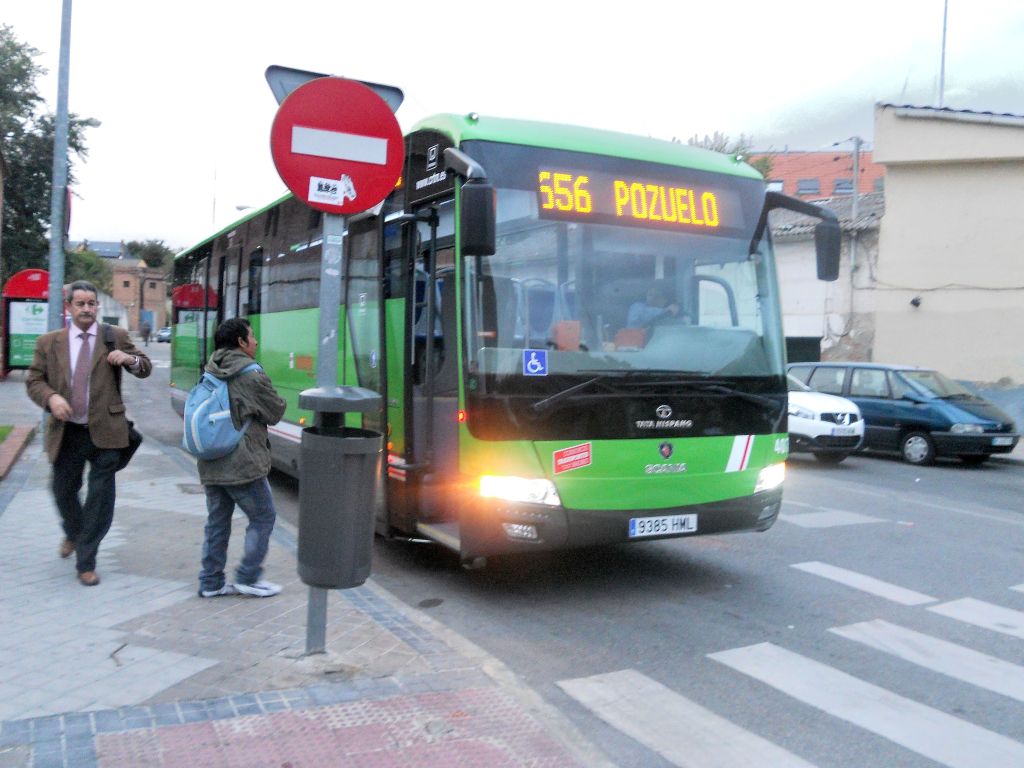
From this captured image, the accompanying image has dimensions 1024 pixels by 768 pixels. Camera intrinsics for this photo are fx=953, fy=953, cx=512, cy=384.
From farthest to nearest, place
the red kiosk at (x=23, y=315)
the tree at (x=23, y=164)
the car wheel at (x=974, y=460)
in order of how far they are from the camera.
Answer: the tree at (x=23, y=164) < the red kiosk at (x=23, y=315) < the car wheel at (x=974, y=460)

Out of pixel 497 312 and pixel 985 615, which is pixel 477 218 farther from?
pixel 985 615

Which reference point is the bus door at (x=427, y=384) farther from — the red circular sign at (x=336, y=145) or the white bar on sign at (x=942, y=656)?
the white bar on sign at (x=942, y=656)

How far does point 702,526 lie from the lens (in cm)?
658

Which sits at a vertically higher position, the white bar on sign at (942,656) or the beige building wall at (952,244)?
the beige building wall at (952,244)

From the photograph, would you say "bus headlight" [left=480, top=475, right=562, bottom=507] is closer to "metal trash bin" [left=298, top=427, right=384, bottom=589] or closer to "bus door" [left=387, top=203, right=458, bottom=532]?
"bus door" [left=387, top=203, right=458, bottom=532]

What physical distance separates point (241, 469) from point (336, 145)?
2.14 metres

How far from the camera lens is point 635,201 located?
258 inches

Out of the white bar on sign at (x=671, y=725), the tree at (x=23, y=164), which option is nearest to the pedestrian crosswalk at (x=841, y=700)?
the white bar on sign at (x=671, y=725)

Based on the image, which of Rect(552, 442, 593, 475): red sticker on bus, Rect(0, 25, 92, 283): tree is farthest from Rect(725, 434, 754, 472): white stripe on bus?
Rect(0, 25, 92, 283): tree

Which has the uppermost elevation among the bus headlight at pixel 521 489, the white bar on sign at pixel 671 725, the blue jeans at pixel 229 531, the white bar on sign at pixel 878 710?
the bus headlight at pixel 521 489

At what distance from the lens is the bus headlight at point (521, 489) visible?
602 cm

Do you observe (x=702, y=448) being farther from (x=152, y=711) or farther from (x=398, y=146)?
(x=152, y=711)

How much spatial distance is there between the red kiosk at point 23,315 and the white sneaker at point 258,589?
21.8 metres

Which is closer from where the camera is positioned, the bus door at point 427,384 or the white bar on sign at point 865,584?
the bus door at point 427,384
